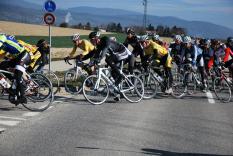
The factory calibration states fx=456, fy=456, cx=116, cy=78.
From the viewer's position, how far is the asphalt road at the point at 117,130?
7.34 m

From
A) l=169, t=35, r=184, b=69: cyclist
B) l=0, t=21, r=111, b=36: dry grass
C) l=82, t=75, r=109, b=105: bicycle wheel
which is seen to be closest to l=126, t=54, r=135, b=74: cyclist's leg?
l=82, t=75, r=109, b=105: bicycle wheel

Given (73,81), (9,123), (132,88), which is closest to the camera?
(9,123)

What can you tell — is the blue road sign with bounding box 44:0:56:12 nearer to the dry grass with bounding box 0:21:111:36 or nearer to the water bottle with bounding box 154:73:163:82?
the water bottle with bounding box 154:73:163:82

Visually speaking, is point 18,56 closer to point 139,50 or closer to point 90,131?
point 90,131

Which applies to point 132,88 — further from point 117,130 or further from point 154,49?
point 117,130

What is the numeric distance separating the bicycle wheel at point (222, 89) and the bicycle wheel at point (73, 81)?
400 cm

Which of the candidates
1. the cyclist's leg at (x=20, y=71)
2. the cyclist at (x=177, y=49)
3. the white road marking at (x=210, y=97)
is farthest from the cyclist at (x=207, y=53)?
the cyclist's leg at (x=20, y=71)

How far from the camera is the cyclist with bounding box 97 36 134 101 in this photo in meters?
11.8

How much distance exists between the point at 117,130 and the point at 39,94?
8.97 feet

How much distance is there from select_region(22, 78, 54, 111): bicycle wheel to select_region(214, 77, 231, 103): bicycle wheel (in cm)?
548

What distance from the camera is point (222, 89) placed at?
1369 centimetres

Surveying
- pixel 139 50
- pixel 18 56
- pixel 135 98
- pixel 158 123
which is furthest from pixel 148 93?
pixel 18 56

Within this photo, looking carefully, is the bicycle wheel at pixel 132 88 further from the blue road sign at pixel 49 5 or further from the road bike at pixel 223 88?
the blue road sign at pixel 49 5

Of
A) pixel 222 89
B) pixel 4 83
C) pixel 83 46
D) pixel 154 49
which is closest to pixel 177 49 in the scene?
pixel 154 49
